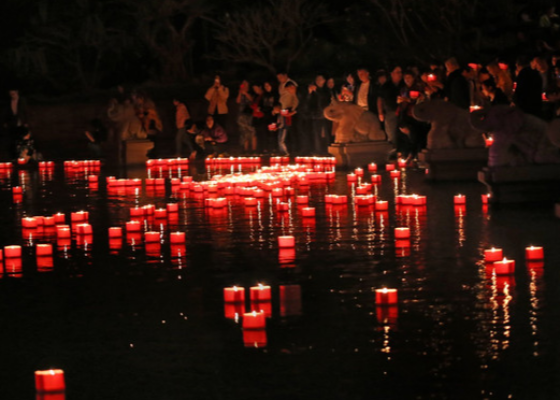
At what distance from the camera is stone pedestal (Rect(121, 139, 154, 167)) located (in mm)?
28203

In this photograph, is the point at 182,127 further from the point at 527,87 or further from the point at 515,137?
the point at 515,137

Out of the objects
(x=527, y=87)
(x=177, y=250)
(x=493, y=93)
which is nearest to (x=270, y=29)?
(x=493, y=93)

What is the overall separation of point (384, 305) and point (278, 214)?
652cm

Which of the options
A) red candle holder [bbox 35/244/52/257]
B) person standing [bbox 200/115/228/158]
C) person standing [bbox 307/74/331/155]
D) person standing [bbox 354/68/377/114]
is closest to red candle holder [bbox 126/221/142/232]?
red candle holder [bbox 35/244/52/257]

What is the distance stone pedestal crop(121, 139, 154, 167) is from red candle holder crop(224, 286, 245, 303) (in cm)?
1928

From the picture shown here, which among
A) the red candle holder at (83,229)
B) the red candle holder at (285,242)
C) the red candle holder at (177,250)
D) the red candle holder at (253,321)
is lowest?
the red candle holder at (253,321)

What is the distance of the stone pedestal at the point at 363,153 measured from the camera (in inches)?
921

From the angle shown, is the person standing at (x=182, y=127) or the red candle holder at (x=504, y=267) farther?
the person standing at (x=182, y=127)

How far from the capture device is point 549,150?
604 inches

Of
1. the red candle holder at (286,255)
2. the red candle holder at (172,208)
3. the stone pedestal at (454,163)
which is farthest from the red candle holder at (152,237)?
the stone pedestal at (454,163)

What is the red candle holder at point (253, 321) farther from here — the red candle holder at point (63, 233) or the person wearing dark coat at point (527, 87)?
the person wearing dark coat at point (527, 87)

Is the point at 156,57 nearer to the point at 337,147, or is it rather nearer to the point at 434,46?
the point at 434,46

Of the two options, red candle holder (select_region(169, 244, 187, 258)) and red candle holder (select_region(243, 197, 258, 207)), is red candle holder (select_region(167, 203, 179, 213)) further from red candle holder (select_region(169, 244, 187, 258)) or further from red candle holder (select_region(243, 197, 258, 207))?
red candle holder (select_region(169, 244, 187, 258))

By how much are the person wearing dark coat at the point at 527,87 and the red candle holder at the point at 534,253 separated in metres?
6.20
